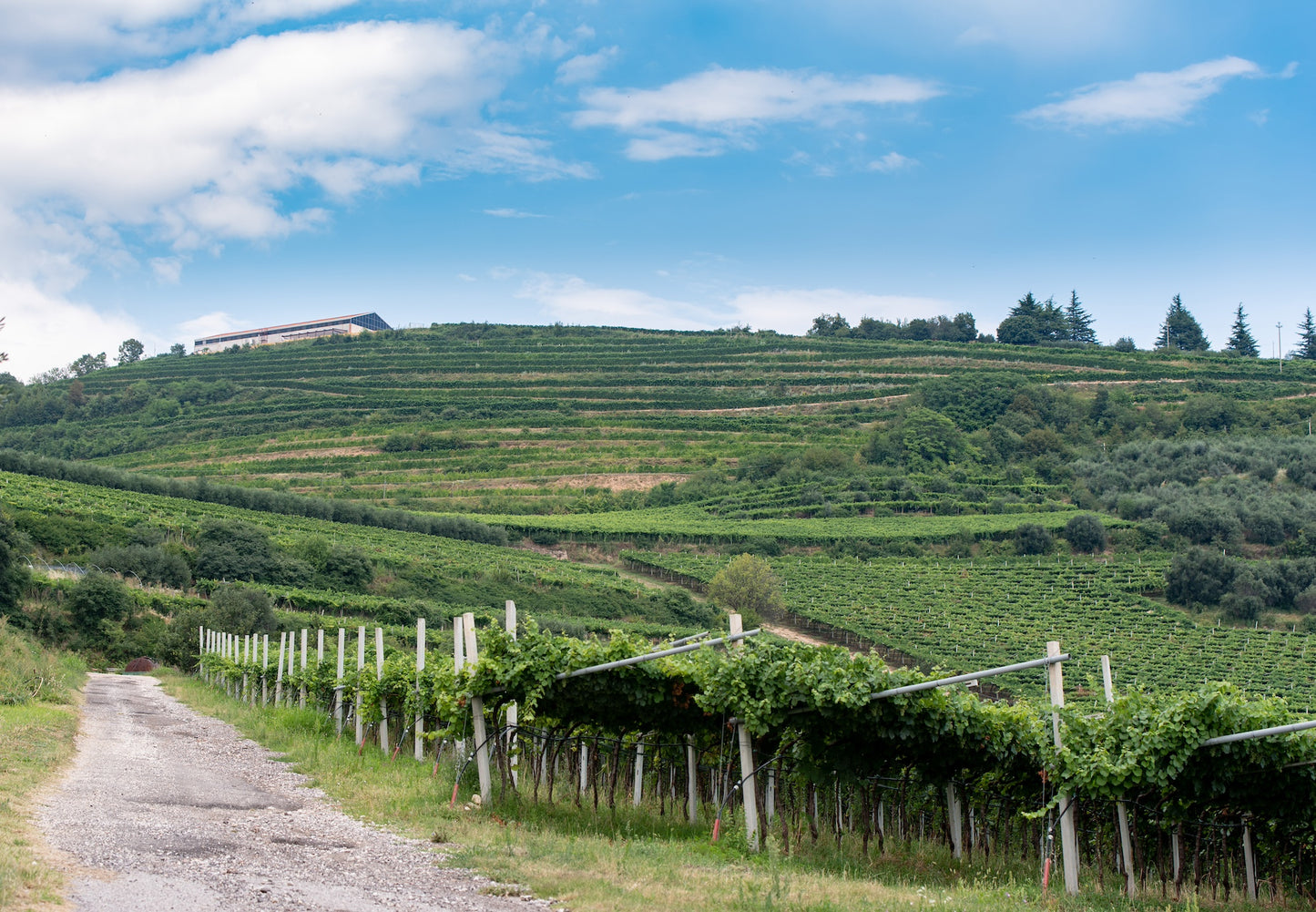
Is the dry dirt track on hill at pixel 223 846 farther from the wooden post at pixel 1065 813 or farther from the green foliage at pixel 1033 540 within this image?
the green foliage at pixel 1033 540

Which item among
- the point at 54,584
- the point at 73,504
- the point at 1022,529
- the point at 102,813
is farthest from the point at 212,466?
the point at 102,813

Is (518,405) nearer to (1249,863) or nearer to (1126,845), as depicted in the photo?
(1126,845)

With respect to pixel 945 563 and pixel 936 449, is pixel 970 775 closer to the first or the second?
pixel 945 563

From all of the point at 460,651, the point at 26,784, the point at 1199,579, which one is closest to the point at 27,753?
the point at 26,784

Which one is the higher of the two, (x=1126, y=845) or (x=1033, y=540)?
(x=1126, y=845)

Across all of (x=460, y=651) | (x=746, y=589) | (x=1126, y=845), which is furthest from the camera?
(x=746, y=589)

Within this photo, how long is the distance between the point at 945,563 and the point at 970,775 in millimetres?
63833

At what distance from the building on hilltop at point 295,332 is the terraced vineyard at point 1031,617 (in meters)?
120

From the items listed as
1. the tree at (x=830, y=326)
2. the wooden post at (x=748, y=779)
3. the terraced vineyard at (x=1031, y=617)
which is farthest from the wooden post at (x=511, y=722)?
the tree at (x=830, y=326)

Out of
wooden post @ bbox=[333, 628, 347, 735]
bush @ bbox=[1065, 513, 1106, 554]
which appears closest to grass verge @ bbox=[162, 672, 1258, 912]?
wooden post @ bbox=[333, 628, 347, 735]

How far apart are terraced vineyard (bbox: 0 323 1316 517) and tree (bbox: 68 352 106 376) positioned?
16.2 metres

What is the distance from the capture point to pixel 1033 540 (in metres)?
76.5

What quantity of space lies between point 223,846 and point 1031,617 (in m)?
57.1

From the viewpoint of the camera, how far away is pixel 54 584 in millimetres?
39000
